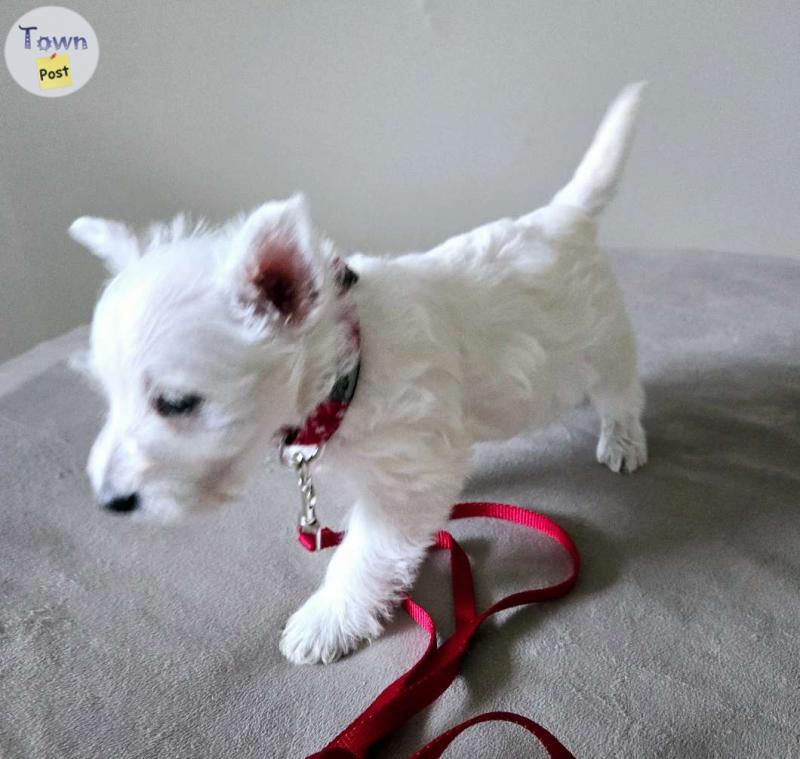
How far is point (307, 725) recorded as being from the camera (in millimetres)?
993

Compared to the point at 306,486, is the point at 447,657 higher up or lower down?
lower down

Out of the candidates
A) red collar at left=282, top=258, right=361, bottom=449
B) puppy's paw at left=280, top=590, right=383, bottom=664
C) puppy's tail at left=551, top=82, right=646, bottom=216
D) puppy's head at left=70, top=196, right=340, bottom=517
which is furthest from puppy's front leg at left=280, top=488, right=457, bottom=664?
puppy's tail at left=551, top=82, right=646, bottom=216

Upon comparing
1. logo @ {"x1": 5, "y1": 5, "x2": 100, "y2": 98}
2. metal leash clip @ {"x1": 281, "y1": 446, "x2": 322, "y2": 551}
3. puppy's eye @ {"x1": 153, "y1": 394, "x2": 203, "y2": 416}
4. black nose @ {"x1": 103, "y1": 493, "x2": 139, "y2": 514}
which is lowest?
metal leash clip @ {"x1": 281, "y1": 446, "x2": 322, "y2": 551}

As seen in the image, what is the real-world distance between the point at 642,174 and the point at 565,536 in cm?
175

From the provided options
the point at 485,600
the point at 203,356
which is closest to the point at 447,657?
the point at 485,600

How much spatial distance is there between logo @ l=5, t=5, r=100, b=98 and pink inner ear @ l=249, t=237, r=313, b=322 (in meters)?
1.69

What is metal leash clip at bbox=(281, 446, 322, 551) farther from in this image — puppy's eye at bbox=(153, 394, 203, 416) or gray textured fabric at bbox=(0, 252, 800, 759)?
puppy's eye at bbox=(153, 394, 203, 416)

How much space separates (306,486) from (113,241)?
0.47 metres

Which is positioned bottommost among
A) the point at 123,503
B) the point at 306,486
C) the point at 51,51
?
the point at 306,486

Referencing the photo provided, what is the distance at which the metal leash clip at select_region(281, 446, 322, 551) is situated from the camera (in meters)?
1.08

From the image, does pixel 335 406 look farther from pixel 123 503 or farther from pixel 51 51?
pixel 51 51

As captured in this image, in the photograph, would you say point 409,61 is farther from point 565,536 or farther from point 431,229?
→ point 565,536

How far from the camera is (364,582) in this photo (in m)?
1.15

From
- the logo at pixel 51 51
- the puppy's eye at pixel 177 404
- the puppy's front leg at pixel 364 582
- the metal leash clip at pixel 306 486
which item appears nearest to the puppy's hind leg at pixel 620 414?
the puppy's front leg at pixel 364 582
